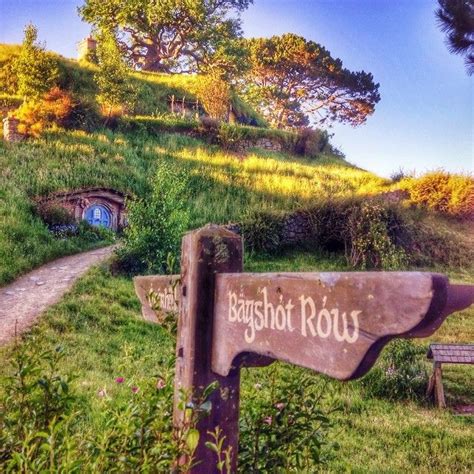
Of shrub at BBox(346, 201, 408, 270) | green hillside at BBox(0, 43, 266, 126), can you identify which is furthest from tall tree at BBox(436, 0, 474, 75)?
green hillside at BBox(0, 43, 266, 126)

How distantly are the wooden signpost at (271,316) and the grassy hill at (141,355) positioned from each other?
0.73 feet

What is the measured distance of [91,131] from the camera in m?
21.2

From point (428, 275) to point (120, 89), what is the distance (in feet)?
74.3

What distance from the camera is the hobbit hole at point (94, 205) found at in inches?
552

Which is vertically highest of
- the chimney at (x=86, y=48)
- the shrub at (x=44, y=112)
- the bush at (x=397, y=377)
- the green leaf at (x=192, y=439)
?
the chimney at (x=86, y=48)

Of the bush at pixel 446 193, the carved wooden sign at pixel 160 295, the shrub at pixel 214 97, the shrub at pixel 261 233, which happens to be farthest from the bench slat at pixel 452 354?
the shrub at pixel 214 97

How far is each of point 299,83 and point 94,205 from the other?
1172 inches

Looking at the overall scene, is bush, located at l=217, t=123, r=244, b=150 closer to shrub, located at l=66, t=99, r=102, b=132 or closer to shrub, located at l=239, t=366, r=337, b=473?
shrub, located at l=66, t=99, r=102, b=132

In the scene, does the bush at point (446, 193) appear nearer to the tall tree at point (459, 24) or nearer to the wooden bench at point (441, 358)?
the tall tree at point (459, 24)

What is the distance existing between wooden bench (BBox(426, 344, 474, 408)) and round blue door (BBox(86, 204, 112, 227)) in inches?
450

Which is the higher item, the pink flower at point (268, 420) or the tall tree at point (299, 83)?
the tall tree at point (299, 83)

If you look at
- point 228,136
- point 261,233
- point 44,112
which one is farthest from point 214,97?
point 261,233

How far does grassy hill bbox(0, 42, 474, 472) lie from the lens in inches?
70.1

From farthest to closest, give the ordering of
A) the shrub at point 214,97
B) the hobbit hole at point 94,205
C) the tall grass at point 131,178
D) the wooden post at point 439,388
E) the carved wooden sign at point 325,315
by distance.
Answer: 1. the shrub at point 214,97
2. the hobbit hole at point 94,205
3. the tall grass at point 131,178
4. the wooden post at point 439,388
5. the carved wooden sign at point 325,315
